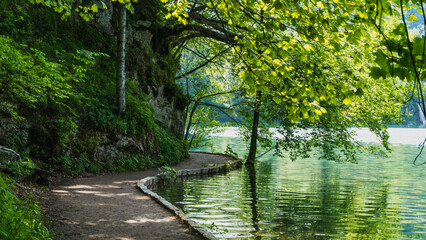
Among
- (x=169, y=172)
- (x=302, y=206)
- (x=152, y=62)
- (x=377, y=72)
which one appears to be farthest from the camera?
(x=152, y=62)

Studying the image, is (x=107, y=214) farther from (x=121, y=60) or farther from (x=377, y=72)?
(x=121, y=60)

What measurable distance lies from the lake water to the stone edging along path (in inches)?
23.0

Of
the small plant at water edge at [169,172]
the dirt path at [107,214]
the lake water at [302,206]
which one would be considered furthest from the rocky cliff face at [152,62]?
the dirt path at [107,214]

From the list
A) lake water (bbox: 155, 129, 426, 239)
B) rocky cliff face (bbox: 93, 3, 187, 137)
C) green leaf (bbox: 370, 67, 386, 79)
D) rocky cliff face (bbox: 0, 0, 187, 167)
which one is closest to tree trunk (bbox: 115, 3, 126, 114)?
rocky cliff face (bbox: 0, 0, 187, 167)

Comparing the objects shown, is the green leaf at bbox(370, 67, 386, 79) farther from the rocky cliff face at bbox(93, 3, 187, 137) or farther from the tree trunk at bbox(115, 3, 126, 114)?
the rocky cliff face at bbox(93, 3, 187, 137)

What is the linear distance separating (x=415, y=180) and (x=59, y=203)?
61.0 feet

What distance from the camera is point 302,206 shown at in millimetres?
12133

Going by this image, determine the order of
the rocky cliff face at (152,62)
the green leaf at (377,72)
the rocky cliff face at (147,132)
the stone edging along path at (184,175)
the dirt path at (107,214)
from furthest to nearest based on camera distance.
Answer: the rocky cliff face at (152,62) < the rocky cliff face at (147,132) < the stone edging along path at (184,175) < the dirt path at (107,214) < the green leaf at (377,72)

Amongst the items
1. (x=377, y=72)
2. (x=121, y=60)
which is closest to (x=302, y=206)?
(x=121, y=60)

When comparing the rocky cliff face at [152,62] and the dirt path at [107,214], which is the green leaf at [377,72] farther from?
the rocky cliff face at [152,62]

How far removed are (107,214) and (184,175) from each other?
9542mm

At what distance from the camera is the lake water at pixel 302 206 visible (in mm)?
8828

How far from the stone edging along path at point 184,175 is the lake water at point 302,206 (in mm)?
584

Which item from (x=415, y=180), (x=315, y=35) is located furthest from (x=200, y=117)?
(x=315, y=35)
